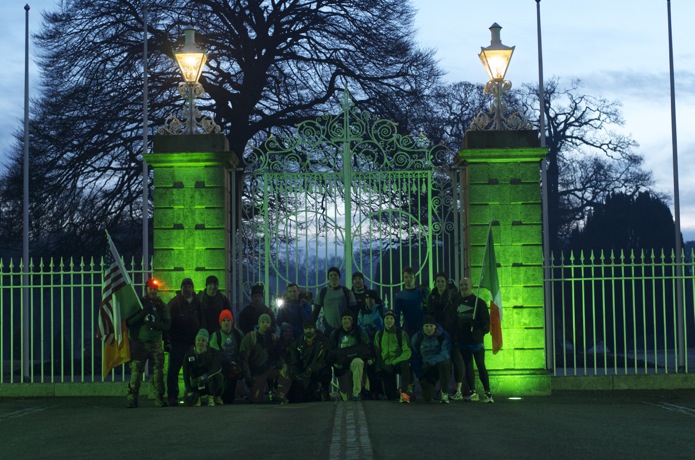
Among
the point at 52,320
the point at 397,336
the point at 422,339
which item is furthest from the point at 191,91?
the point at 422,339

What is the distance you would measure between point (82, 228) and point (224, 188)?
12968mm

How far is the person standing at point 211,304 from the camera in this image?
51.5 feet

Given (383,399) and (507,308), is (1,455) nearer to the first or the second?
(383,399)

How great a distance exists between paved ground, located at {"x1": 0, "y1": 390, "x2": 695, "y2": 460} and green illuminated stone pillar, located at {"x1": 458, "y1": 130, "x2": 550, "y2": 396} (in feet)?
4.02

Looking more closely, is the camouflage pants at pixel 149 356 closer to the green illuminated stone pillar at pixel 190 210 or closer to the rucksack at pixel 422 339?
the green illuminated stone pillar at pixel 190 210

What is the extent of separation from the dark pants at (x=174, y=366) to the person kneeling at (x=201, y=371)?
615mm

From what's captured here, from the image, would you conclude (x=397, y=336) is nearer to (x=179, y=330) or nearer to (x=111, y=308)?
(x=179, y=330)

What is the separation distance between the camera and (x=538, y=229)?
1667 centimetres

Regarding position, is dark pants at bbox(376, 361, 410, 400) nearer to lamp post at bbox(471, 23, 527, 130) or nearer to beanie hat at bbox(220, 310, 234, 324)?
beanie hat at bbox(220, 310, 234, 324)

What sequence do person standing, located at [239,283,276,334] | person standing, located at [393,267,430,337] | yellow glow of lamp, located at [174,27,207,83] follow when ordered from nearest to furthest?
person standing, located at [393,267,430,337], person standing, located at [239,283,276,334], yellow glow of lamp, located at [174,27,207,83]

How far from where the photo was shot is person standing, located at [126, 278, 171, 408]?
15219mm

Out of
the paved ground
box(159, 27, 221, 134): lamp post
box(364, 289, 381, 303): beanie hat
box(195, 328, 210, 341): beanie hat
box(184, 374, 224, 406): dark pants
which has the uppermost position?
box(159, 27, 221, 134): lamp post

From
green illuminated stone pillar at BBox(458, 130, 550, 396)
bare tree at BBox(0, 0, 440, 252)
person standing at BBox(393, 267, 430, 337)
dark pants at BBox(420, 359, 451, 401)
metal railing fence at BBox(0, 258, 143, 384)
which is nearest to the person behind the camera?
dark pants at BBox(420, 359, 451, 401)

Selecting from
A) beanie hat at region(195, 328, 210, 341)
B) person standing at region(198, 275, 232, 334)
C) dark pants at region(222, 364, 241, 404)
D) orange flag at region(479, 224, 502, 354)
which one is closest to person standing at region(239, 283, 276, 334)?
person standing at region(198, 275, 232, 334)
